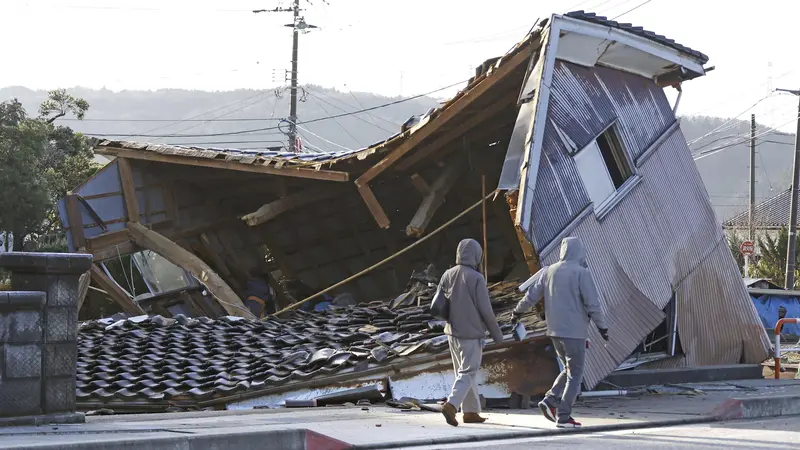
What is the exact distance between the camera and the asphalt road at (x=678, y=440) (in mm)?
8836

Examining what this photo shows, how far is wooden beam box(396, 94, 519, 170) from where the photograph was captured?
53.2ft

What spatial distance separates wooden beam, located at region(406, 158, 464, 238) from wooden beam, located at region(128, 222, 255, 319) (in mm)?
3237

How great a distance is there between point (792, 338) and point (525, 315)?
68.0ft

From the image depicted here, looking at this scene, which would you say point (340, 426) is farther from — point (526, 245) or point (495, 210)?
point (495, 210)

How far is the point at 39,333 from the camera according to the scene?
8586 millimetres

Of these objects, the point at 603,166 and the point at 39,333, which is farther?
the point at 603,166

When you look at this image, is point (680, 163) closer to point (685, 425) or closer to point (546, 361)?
point (546, 361)

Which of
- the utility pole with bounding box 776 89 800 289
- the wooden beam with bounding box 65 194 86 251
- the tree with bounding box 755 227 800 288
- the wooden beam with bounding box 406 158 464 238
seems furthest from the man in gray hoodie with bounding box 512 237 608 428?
the tree with bounding box 755 227 800 288

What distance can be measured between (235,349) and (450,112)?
4.57 m

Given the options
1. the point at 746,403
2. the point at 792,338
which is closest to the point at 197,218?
the point at 746,403

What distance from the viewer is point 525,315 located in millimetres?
13000

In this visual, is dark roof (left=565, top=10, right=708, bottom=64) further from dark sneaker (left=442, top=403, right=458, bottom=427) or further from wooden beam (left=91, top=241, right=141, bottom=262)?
wooden beam (left=91, top=241, right=141, bottom=262)

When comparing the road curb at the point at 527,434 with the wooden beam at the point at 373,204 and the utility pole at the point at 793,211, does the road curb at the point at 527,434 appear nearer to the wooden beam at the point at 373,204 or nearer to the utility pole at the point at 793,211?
the wooden beam at the point at 373,204

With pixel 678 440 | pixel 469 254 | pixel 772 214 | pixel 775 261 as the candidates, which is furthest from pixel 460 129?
pixel 772 214
